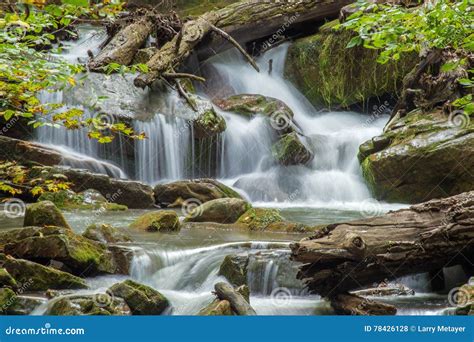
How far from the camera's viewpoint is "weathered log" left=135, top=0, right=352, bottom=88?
49.9 feet

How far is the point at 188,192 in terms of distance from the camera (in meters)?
10.6

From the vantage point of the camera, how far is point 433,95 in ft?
36.6

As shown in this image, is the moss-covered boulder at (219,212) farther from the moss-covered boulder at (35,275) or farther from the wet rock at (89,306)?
the wet rock at (89,306)

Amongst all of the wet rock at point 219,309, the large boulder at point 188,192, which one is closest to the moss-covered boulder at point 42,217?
the wet rock at point 219,309

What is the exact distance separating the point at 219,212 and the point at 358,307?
4349mm

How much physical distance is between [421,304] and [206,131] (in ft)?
26.9

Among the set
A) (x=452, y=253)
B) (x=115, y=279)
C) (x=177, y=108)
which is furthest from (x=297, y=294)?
(x=177, y=108)

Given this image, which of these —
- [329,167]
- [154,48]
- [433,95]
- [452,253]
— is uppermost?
[154,48]

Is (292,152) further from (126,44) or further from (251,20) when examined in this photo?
(251,20)

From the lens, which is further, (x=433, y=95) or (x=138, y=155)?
(x=138, y=155)

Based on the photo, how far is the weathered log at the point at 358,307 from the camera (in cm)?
476

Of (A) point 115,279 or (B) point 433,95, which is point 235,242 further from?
(B) point 433,95

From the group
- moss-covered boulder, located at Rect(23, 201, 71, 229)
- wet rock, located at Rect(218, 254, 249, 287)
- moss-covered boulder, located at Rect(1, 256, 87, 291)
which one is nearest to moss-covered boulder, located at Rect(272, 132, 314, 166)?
moss-covered boulder, located at Rect(23, 201, 71, 229)

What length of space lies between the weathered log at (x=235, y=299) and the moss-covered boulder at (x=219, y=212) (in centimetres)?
416
